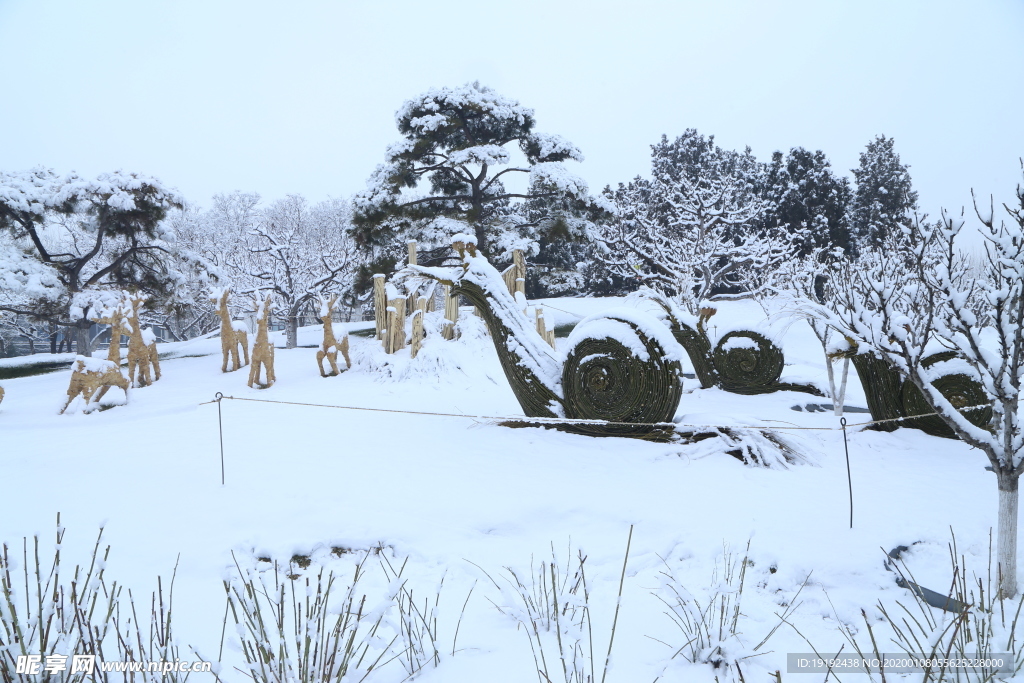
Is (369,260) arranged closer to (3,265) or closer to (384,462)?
(3,265)

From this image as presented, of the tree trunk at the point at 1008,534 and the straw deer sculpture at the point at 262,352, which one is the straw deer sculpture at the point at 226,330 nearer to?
the straw deer sculpture at the point at 262,352

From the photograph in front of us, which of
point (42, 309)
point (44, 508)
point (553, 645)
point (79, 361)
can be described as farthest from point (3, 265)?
point (553, 645)

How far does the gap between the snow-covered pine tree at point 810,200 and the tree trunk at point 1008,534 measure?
20246 mm

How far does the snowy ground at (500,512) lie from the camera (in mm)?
2287

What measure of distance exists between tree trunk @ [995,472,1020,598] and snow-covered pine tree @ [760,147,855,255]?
66.4 feet

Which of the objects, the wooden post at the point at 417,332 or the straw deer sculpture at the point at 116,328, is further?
the wooden post at the point at 417,332

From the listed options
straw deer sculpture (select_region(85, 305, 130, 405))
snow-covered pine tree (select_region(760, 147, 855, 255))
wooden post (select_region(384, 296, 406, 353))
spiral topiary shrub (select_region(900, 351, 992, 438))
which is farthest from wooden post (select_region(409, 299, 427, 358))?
snow-covered pine tree (select_region(760, 147, 855, 255))

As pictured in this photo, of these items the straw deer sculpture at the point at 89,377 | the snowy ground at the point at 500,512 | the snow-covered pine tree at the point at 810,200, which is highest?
the snow-covered pine tree at the point at 810,200

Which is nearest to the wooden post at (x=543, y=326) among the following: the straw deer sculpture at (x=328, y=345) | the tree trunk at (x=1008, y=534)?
the straw deer sculpture at (x=328, y=345)

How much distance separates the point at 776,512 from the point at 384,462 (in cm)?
273

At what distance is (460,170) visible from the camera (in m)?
14.8

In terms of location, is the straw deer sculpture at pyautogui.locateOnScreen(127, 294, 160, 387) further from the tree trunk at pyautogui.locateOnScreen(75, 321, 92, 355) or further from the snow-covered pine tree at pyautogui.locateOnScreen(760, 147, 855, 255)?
the snow-covered pine tree at pyautogui.locateOnScreen(760, 147, 855, 255)

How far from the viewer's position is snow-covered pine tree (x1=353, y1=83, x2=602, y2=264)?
13.6m

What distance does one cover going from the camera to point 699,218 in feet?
52.9
